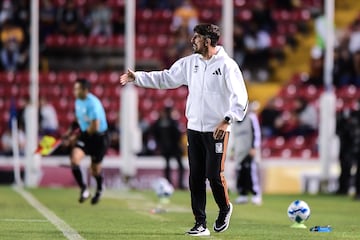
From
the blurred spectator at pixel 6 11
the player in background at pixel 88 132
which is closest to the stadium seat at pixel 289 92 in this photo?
the blurred spectator at pixel 6 11

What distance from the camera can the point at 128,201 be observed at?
77.6 ft

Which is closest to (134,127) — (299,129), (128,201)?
(299,129)

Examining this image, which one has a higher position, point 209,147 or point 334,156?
point 209,147

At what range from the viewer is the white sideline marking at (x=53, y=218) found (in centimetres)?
1438

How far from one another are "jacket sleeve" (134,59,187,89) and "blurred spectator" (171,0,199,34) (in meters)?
19.5

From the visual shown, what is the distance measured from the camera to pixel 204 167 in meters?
14.5

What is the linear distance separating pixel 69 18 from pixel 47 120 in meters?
4.53

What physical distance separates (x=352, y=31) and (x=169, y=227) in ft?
62.9

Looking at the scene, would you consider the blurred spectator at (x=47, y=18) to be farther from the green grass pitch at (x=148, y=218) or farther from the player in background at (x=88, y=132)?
the player in background at (x=88, y=132)

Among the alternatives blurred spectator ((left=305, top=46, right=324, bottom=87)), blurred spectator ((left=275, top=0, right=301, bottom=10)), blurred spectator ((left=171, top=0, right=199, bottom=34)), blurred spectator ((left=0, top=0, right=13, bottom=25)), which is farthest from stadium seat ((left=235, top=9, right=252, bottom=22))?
blurred spectator ((left=0, top=0, right=13, bottom=25))

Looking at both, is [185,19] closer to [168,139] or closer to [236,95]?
[168,139]

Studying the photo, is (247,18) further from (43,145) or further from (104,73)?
(43,145)

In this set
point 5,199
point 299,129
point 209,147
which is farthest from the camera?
point 299,129

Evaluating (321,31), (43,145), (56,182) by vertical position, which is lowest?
(56,182)
